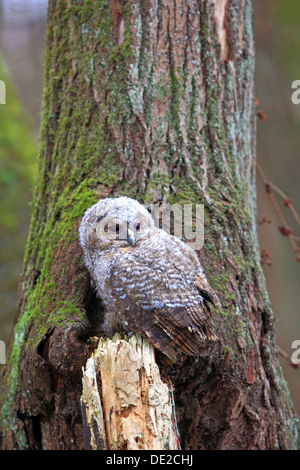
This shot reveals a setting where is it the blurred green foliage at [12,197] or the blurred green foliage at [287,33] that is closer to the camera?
the blurred green foliage at [12,197]

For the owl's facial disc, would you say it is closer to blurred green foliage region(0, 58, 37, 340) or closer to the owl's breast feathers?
the owl's breast feathers

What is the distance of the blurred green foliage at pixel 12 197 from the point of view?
5113 mm

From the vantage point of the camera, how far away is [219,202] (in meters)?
2.91

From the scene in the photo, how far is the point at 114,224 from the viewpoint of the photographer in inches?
104

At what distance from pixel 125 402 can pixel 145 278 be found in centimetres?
60

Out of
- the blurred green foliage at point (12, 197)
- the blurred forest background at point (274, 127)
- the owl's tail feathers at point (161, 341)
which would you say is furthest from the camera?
the blurred forest background at point (274, 127)

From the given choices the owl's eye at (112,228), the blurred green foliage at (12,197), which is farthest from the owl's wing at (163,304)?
the blurred green foliage at (12,197)

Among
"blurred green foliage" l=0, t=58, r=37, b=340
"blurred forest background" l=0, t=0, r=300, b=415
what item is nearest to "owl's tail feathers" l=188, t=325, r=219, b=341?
"blurred green foliage" l=0, t=58, r=37, b=340

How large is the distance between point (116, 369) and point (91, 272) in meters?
0.65

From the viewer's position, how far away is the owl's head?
2619 millimetres

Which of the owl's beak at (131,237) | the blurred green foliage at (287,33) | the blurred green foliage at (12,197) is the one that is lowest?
the owl's beak at (131,237)

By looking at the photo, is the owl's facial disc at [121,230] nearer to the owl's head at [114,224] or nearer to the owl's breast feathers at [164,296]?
the owl's head at [114,224]

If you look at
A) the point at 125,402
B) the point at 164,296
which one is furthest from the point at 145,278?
the point at 125,402

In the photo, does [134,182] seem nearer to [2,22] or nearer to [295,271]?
[295,271]
